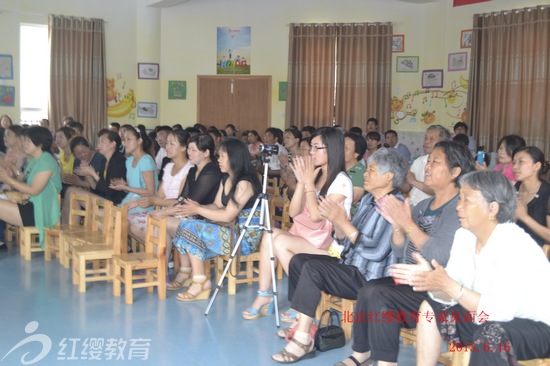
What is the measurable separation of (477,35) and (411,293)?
7234 millimetres

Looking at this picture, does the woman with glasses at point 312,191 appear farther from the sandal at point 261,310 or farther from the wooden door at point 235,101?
the wooden door at point 235,101

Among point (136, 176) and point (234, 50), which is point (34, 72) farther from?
point (136, 176)

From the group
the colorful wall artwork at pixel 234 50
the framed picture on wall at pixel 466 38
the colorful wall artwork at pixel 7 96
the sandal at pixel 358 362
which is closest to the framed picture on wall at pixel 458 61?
the framed picture on wall at pixel 466 38

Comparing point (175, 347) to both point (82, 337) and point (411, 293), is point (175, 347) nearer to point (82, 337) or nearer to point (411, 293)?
point (82, 337)

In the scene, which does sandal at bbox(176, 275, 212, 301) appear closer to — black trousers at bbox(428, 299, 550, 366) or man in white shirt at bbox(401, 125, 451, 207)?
man in white shirt at bbox(401, 125, 451, 207)

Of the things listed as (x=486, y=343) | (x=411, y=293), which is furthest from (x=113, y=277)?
(x=486, y=343)

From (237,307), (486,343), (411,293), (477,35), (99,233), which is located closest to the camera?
(486,343)

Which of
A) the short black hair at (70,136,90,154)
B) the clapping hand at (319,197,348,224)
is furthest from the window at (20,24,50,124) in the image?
the clapping hand at (319,197,348,224)

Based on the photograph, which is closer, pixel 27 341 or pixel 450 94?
pixel 27 341

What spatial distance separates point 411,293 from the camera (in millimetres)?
3086

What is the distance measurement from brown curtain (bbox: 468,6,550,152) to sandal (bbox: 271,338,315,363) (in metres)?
6.26

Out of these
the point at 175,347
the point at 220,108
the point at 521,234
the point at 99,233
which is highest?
the point at 220,108

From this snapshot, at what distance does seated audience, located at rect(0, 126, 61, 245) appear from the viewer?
569 cm

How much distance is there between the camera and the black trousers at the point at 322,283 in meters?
3.54
